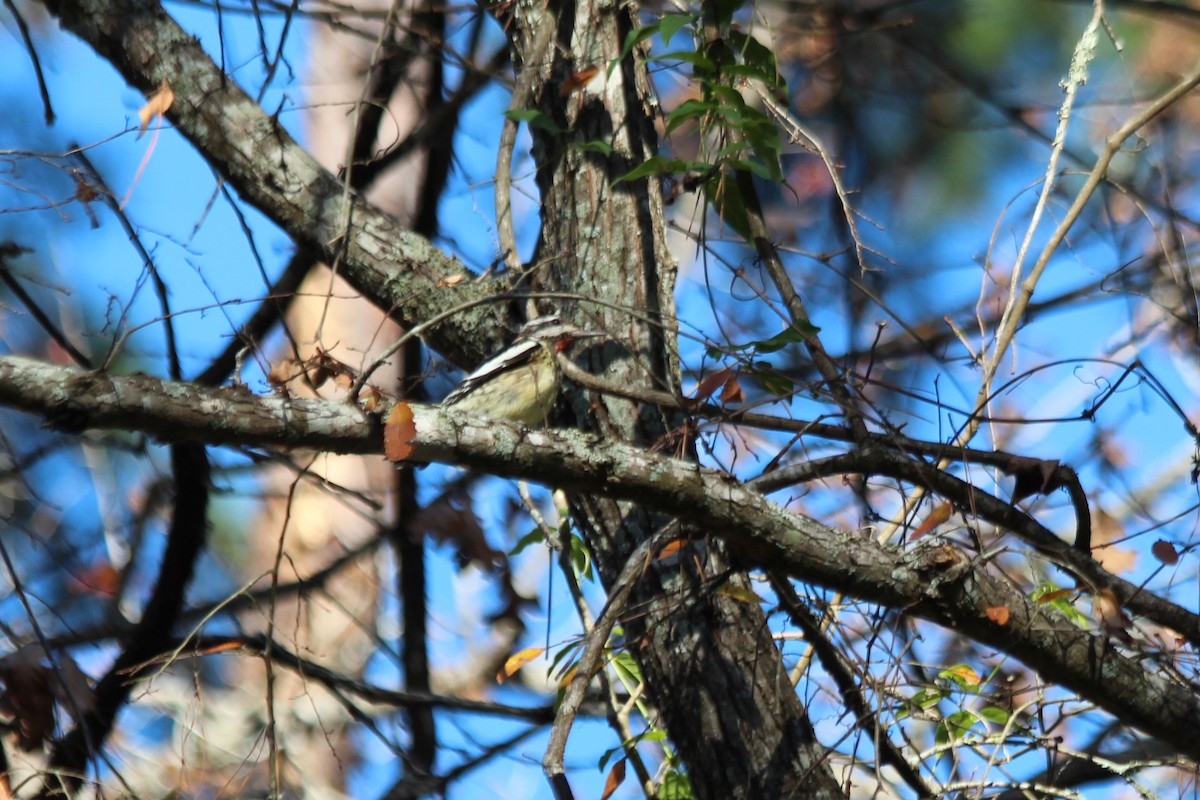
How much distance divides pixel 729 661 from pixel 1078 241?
359cm

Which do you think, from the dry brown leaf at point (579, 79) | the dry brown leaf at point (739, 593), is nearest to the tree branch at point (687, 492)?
the dry brown leaf at point (739, 593)

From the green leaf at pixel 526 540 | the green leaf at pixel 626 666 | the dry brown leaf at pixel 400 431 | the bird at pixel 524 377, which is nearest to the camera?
the dry brown leaf at pixel 400 431

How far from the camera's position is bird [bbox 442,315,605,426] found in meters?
4.21

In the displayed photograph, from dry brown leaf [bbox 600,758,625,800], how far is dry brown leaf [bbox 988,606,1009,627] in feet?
4.82

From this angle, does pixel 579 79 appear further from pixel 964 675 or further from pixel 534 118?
pixel 964 675

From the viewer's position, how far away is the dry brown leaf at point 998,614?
3289 millimetres

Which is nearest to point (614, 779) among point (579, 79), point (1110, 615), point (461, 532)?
point (461, 532)

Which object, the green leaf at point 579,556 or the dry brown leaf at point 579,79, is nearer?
the dry brown leaf at point 579,79

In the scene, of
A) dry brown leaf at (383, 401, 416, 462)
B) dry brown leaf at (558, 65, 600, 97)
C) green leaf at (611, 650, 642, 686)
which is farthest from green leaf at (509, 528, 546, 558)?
dry brown leaf at (383, 401, 416, 462)

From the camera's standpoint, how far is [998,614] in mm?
3291

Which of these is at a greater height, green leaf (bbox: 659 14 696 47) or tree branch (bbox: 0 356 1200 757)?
green leaf (bbox: 659 14 696 47)

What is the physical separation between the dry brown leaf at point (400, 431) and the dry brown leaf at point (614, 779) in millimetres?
1793

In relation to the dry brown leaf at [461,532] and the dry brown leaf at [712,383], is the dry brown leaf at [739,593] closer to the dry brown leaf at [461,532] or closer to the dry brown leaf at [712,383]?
the dry brown leaf at [712,383]

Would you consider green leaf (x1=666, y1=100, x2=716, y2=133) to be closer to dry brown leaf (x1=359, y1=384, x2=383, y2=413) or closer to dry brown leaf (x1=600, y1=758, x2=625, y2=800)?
dry brown leaf (x1=359, y1=384, x2=383, y2=413)
